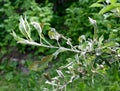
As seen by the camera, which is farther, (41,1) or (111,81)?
(41,1)

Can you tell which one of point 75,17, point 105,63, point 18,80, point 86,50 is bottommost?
point 18,80

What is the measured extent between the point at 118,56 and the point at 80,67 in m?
0.13

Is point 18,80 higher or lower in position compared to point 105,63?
lower

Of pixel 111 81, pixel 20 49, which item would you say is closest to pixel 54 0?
pixel 20 49

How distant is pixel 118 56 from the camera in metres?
1.27

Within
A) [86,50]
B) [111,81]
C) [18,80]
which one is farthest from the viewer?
[18,80]

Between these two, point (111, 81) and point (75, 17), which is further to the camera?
point (75, 17)

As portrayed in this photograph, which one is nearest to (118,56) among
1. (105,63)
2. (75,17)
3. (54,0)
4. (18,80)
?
(105,63)

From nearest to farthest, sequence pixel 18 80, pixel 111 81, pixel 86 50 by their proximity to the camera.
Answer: pixel 86 50, pixel 111 81, pixel 18 80

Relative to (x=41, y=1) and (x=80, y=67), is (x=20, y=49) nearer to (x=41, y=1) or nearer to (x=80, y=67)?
(x=41, y=1)

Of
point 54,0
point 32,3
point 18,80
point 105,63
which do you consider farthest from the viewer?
point 54,0

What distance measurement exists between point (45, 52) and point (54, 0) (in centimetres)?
107

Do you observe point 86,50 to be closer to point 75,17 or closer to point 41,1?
point 75,17

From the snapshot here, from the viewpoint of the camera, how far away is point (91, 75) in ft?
4.25
